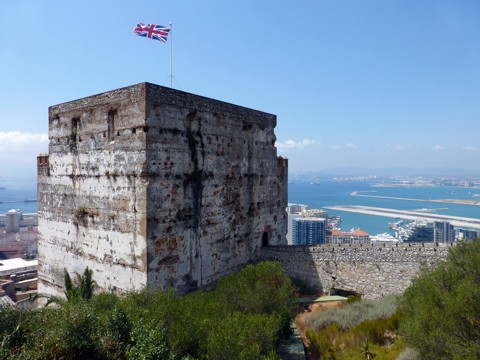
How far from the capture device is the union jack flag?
15648 millimetres

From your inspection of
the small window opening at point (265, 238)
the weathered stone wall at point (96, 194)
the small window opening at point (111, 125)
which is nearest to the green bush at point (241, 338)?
the weathered stone wall at point (96, 194)

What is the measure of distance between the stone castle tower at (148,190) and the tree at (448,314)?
8.84 m

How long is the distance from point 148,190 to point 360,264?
10894 mm

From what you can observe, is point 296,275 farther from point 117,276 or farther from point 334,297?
point 117,276

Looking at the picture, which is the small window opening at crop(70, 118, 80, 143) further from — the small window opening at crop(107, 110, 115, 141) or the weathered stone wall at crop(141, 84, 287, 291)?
the weathered stone wall at crop(141, 84, 287, 291)

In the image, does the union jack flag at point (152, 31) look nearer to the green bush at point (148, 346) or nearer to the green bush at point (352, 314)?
the green bush at point (148, 346)

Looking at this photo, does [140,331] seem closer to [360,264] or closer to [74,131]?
[74,131]

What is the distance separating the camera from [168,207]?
14.4 m

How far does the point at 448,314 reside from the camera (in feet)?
31.0

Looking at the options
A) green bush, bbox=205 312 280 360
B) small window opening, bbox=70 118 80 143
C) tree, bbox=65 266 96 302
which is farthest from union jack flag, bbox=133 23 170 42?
green bush, bbox=205 312 280 360

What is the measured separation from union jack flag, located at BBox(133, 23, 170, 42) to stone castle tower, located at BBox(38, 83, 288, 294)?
10.0 feet

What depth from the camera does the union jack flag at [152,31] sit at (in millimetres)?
15648

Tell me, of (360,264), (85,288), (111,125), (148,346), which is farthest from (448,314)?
(85,288)

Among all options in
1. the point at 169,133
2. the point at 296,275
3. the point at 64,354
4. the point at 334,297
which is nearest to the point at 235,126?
the point at 169,133
